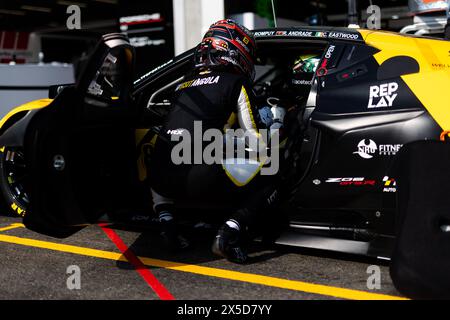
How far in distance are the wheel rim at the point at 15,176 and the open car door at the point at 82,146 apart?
1108 millimetres

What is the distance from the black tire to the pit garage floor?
411 mm

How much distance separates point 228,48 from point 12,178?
2.08m

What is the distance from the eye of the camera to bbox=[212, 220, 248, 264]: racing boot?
11.3 feet

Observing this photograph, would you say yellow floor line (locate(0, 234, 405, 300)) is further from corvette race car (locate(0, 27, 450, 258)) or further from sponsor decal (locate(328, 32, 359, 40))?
sponsor decal (locate(328, 32, 359, 40))

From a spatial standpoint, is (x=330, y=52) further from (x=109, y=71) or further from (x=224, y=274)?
(x=224, y=274)

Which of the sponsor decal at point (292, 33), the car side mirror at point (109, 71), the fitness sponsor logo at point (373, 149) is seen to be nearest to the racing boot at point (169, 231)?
the car side mirror at point (109, 71)

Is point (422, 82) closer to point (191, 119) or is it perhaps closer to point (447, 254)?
point (447, 254)

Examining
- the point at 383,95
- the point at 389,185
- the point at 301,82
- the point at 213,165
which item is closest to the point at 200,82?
the point at 213,165

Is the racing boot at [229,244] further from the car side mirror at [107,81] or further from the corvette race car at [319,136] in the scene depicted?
the car side mirror at [107,81]

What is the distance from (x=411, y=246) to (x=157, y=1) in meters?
10.5

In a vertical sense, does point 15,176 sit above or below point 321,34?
below

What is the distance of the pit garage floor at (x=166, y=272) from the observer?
Answer: 3.05 m

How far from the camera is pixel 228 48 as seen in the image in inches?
146

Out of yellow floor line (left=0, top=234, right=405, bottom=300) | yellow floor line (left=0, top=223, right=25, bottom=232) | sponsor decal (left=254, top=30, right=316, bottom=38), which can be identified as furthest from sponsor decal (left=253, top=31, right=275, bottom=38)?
yellow floor line (left=0, top=223, right=25, bottom=232)
